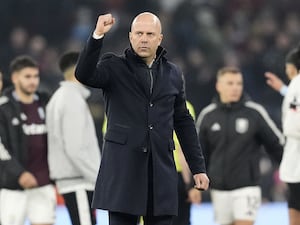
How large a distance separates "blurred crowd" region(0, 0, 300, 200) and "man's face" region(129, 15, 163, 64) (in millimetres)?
11567

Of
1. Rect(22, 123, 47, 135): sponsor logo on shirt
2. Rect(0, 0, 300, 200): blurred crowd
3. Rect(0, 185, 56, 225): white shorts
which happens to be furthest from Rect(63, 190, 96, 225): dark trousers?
Rect(0, 0, 300, 200): blurred crowd

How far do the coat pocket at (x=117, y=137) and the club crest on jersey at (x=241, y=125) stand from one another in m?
3.99

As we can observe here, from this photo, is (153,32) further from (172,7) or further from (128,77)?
(172,7)

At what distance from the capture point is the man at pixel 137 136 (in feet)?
25.6

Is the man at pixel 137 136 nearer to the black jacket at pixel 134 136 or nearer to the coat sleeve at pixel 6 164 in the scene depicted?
the black jacket at pixel 134 136

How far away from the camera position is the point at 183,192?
11172 millimetres

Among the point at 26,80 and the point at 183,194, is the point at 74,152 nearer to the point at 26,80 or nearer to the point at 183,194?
the point at 26,80

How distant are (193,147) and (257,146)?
373 cm

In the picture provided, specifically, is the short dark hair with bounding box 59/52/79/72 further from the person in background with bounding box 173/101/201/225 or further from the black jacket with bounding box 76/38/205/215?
the black jacket with bounding box 76/38/205/215

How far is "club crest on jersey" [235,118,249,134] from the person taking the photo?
11664 mm

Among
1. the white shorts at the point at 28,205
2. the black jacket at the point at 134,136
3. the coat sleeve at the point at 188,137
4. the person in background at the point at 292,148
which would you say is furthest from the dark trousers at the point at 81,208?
the black jacket at the point at 134,136

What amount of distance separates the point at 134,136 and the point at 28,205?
10.8ft

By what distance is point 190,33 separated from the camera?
22109 mm

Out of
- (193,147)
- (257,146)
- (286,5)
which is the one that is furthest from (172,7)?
(193,147)
